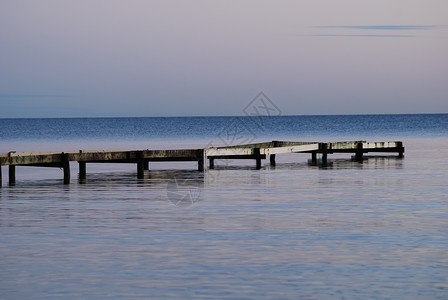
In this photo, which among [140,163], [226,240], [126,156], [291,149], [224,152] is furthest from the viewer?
[291,149]

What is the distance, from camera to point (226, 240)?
13.7 meters

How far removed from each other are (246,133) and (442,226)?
95250 mm

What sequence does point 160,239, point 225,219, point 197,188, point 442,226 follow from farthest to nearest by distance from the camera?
point 197,188, point 225,219, point 442,226, point 160,239

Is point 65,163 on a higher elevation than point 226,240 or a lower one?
higher

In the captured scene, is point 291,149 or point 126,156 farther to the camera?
point 291,149

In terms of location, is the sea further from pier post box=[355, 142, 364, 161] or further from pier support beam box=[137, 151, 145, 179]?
pier post box=[355, 142, 364, 161]

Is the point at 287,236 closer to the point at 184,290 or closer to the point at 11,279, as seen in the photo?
the point at 184,290

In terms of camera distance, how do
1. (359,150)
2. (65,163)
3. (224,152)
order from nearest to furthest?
(65,163), (224,152), (359,150)

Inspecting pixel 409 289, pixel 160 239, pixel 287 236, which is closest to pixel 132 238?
pixel 160 239

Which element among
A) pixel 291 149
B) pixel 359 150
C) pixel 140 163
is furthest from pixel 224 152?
pixel 359 150

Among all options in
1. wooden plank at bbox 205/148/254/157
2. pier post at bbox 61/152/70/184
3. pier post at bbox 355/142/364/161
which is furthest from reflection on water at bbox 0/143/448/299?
pier post at bbox 355/142/364/161

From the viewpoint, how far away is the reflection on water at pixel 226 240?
10297 mm

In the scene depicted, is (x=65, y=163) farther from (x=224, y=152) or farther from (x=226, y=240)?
(x=226, y=240)

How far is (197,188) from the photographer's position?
23.7m
